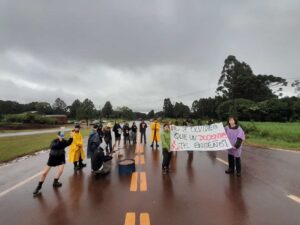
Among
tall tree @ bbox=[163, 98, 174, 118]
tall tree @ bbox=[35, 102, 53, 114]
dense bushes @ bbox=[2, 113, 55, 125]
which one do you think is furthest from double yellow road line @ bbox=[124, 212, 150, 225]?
tall tree @ bbox=[35, 102, 53, 114]

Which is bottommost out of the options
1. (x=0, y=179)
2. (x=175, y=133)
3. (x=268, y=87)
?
(x=0, y=179)

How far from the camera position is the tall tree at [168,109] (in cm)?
13725

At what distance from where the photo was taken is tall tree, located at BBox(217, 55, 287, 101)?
7319 cm

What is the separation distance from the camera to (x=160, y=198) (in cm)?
589

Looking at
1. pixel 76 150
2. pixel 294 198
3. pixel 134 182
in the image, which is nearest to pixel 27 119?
pixel 76 150

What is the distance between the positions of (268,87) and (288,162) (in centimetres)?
8249

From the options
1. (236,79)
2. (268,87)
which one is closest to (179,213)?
(236,79)

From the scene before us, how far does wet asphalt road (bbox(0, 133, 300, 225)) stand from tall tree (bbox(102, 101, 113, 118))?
13612cm

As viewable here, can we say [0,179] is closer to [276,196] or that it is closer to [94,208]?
[94,208]

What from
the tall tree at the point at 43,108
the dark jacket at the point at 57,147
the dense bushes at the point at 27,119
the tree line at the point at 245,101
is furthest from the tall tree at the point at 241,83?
the tall tree at the point at 43,108

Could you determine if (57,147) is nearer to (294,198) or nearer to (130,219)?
(130,219)

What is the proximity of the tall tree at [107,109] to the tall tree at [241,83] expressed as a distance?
80.1 meters

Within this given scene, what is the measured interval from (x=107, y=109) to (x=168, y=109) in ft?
119

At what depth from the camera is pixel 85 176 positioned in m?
8.55
